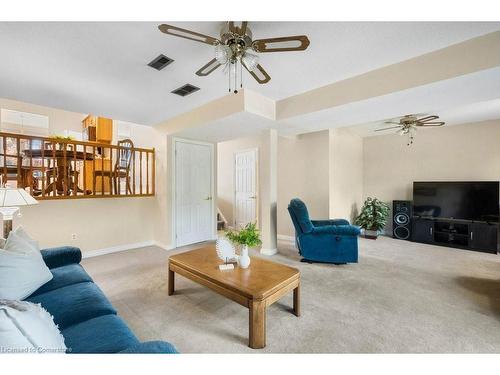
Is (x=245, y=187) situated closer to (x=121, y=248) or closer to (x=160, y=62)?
(x=121, y=248)

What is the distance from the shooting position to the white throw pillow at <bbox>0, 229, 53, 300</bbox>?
1518 mm

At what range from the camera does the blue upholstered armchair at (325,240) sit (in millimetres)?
3418

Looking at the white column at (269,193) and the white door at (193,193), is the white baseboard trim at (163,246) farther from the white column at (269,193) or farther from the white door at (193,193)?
the white column at (269,193)

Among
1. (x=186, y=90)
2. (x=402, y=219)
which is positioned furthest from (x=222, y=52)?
(x=402, y=219)

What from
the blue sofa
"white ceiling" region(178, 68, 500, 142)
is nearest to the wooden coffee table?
the blue sofa

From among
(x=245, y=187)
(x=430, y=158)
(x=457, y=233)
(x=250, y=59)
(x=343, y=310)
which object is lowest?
(x=343, y=310)

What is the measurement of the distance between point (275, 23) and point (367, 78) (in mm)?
1399

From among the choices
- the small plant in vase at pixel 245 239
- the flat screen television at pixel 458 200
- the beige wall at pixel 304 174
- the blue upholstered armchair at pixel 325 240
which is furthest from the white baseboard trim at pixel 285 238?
the small plant in vase at pixel 245 239

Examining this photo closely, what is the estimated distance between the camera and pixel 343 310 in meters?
2.26

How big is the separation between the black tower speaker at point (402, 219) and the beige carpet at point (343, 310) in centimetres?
145

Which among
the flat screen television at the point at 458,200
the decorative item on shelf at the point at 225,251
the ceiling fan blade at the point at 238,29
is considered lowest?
the decorative item on shelf at the point at 225,251

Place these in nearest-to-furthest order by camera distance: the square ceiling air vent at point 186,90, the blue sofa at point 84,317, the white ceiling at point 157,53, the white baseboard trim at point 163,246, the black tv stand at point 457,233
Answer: the blue sofa at point 84,317 → the white ceiling at point 157,53 → the square ceiling air vent at point 186,90 → the black tv stand at point 457,233 → the white baseboard trim at point 163,246

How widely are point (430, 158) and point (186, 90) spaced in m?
5.34
